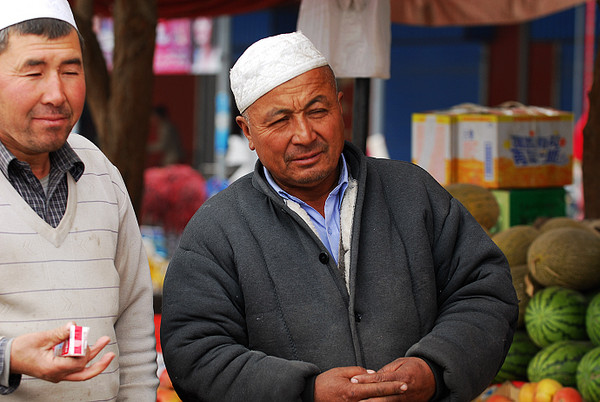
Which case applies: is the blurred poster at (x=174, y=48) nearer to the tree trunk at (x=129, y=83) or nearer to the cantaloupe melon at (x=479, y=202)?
the tree trunk at (x=129, y=83)

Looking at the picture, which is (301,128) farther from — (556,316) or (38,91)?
(556,316)

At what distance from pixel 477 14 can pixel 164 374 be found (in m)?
3.57

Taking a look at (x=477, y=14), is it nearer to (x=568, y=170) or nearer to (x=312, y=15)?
(x=568, y=170)

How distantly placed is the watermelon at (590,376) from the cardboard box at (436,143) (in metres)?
1.50

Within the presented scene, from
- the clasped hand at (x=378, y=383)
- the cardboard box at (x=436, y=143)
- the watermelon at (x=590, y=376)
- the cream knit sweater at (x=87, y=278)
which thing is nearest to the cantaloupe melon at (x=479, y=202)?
the cardboard box at (x=436, y=143)

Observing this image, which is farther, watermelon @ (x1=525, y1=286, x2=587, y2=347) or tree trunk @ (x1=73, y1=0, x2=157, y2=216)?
tree trunk @ (x1=73, y1=0, x2=157, y2=216)

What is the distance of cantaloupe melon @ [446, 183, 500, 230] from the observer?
14.1 ft

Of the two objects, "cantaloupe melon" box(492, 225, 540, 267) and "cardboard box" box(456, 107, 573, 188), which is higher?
"cardboard box" box(456, 107, 573, 188)

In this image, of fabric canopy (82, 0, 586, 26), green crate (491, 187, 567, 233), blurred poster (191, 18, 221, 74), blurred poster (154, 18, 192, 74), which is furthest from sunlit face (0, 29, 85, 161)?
blurred poster (154, 18, 192, 74)

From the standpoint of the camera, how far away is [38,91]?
1.85m

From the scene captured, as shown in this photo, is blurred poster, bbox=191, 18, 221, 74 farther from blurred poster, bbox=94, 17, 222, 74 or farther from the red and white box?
the red and white box

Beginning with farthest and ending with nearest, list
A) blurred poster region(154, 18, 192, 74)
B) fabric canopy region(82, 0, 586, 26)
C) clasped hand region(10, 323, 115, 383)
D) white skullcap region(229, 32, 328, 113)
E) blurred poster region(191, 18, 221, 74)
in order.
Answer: blurred poster region(154, 18, 192, 74) < blurred poster region(191, 18, 221, 74) < fabric canopy region(82, 0, 586, 26) < white skullcap region(229, 32, 328, 113) < clasped hand region(10, 323, 115, 383)

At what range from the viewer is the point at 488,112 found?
484 cm

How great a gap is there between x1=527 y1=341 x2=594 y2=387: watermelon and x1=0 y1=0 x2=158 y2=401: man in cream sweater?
241cm
